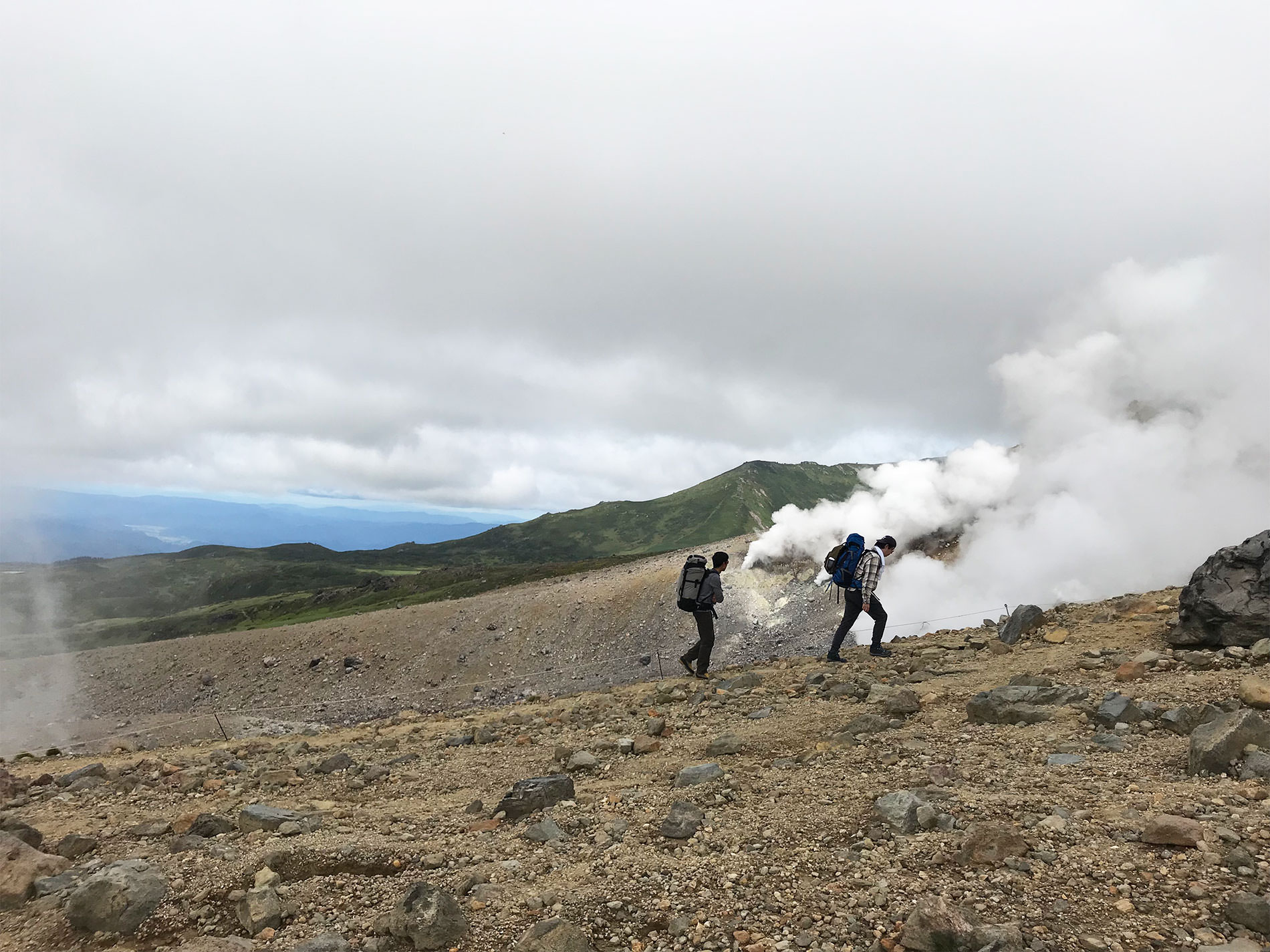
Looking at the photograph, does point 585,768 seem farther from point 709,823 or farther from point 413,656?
point 413,656

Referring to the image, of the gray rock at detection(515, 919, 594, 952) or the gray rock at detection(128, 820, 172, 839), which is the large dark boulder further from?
the gray rock at detection(128, 820, 172, 839)

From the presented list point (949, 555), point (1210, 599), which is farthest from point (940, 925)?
point (949, 555)

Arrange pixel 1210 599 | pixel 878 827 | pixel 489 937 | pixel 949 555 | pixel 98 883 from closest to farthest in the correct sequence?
pixel 489 937
pixel 98 883
pixel 878 827
pixel 1210 599
pixel 949 555

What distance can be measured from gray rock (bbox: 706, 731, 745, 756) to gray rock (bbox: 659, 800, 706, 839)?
239cm

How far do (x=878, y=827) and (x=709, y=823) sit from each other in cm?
167

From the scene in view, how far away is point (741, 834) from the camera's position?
6395 mm

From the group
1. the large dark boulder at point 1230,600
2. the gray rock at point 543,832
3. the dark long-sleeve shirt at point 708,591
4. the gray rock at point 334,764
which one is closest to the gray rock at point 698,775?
the gray rock at point 543,832

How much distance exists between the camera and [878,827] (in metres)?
6.02

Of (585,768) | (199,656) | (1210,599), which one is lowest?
(199,656)

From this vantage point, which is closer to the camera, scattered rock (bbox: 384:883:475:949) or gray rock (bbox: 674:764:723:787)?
scattered rock (bbox: 384:883:475:949)

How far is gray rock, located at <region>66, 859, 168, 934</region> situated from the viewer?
534 cm

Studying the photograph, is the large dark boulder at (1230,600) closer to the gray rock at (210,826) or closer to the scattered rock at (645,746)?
the scattered rock at (645,746)

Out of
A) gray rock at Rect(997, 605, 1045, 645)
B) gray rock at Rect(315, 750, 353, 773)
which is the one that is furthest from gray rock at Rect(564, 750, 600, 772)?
gray rock at Rect(997, 605, 1045, 645)

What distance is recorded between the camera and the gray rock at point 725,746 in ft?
30.9
